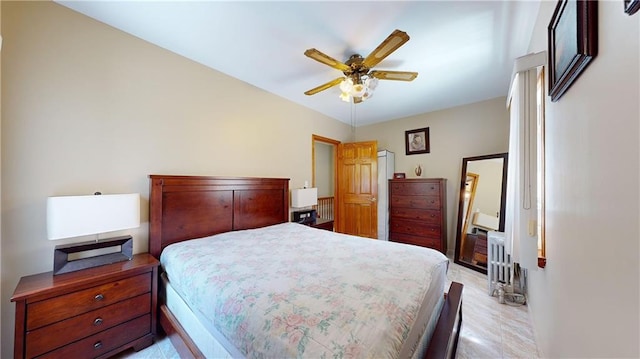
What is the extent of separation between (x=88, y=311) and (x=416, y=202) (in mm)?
4051

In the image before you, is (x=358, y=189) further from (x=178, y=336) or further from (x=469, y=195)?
(x=178, y=336)

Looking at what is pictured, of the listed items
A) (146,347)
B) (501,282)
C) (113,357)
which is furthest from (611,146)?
(113,357)

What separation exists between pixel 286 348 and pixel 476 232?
3.50m

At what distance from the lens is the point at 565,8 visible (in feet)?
3.46

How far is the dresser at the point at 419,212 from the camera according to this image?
12.1 ft

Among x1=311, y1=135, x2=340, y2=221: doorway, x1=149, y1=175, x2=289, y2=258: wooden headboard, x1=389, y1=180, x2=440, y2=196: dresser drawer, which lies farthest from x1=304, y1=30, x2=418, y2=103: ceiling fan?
x1=311, y1=135, x2=340, y2=221: doorway

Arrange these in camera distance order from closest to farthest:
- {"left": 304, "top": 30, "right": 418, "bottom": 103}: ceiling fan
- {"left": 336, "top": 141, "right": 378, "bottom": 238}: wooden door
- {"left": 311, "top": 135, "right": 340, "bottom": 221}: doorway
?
1. {"left": 304, "top": 30, "right": 418, "bottom": 103}: ceiling fan
2. {"left": 336, "top": 141, "right": 378, "bottom": 238}: wooden door
3. {"left": 311, "top": 135, "right": 340, "bottom": 221}: doorway

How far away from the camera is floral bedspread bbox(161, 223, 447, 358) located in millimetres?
875

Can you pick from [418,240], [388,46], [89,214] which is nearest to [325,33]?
[388,46]

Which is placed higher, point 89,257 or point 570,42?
point 570,42

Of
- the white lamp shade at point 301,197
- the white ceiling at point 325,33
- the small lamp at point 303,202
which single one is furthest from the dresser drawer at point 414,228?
the white ceiling at point 325,33

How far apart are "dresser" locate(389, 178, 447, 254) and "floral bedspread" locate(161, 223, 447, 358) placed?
83.4 inches

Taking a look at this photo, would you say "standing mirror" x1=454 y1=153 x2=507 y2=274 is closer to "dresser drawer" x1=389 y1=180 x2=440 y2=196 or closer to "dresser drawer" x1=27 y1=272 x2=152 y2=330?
"dresser drawer" x1=389 y1=180 x2=440 y2=196

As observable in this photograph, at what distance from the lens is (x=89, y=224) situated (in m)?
1.61
